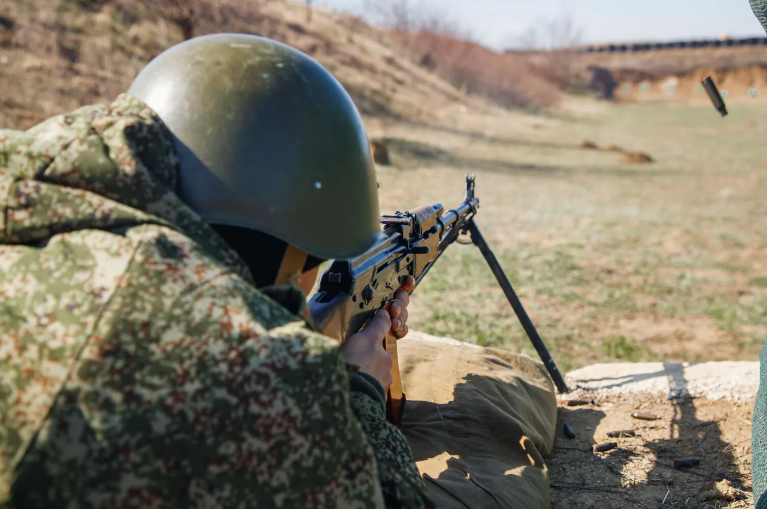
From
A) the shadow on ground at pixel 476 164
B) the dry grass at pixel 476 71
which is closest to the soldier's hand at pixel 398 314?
the shadow on ground at pixel 476 164

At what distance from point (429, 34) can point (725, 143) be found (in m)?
27.7

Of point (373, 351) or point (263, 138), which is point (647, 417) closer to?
point (373, 351)

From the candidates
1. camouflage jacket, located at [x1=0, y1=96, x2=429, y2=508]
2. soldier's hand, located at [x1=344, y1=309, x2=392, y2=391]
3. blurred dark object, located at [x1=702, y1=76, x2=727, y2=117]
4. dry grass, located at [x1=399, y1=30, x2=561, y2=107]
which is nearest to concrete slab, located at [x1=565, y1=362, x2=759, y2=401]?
→ blurred dark object, located at [x1=702, y1=76, x2=727, y2=117]

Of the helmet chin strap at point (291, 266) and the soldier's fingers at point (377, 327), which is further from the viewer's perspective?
the soldier's fingers at point (377, 327)

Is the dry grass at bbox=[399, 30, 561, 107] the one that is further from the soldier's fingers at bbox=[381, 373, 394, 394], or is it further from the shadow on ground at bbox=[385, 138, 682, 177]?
the soldier's fingers at bbox=[381, 373, 394, 394]

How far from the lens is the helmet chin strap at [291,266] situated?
180 cm

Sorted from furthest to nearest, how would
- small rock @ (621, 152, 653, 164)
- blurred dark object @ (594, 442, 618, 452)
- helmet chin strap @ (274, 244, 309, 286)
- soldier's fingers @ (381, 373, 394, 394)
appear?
small rock @ (621, 152, 653, 164) < blurred dark object @ (594, 442, 618, 452) < soldier's fingers @ (381, 373, 394, 394) < helmet chin strap @ (274, 244, 309, 286)

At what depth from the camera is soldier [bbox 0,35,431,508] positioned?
49.5 inches

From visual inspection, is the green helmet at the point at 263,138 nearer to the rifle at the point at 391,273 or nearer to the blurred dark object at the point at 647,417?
the rifle at the point at 391,273

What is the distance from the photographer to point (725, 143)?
23469 mm

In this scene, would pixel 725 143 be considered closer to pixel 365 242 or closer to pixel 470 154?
pixel 470 154

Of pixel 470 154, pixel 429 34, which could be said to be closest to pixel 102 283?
pixel 470 154

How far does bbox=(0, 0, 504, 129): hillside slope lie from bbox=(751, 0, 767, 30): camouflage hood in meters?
11.3

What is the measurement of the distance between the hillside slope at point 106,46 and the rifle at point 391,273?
9.76 m
